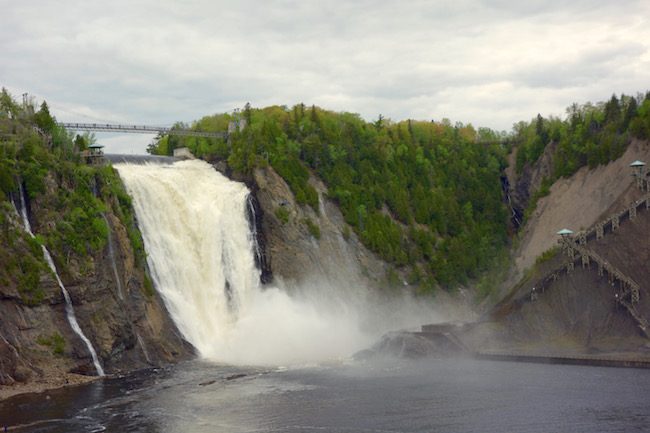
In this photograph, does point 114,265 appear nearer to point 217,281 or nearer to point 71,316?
point 71,316

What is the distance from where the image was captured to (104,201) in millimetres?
93938

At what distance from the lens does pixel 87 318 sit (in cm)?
8244

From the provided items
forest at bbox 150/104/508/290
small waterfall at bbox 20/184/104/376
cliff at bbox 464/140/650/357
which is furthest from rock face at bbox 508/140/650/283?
small waterfall at bbox 20/184/104/376

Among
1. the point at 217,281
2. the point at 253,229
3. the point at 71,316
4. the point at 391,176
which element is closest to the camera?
the point at 71,316

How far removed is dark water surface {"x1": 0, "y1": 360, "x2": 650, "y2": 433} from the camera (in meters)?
59.7

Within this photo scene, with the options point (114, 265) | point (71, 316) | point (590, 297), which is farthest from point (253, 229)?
point (590, 297)

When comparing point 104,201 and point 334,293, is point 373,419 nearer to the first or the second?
point 104,201

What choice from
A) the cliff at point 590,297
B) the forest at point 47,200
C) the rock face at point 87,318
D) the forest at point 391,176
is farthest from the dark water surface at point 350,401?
the forest at point 391,176

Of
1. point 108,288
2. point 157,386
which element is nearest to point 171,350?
point 108,288

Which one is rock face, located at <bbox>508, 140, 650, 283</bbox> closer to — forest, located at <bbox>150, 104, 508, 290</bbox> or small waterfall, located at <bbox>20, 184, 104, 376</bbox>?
forest, located at <bbox>150, 104, 508, 290</bbox>

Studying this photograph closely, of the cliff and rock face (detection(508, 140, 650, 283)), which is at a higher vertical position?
rock face (detection(508, 140, 650, 283))

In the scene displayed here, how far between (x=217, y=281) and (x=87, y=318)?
24.0 metres

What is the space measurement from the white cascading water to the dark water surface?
12164 mm

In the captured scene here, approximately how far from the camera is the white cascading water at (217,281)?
321 feet
